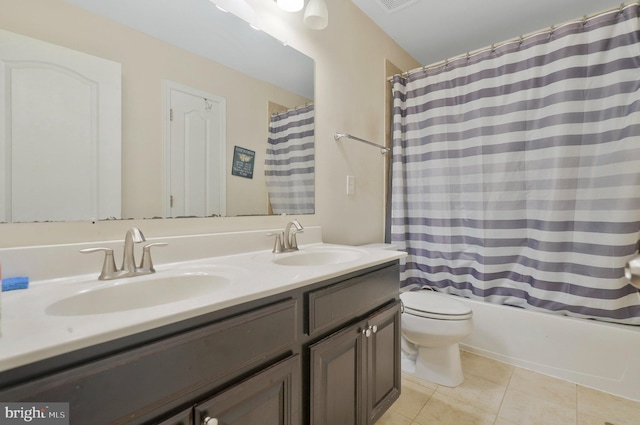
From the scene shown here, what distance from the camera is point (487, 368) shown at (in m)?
1.74

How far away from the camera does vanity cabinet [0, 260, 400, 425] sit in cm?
47

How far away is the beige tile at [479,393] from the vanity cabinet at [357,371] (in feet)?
1.41

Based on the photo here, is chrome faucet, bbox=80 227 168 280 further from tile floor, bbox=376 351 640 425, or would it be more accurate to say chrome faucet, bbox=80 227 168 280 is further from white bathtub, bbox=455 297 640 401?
white bathtub, bbox=455 297 640 401

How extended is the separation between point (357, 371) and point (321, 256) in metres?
0.51

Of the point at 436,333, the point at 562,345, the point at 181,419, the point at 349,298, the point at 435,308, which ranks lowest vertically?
the point at 562,345

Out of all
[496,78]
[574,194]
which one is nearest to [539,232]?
[574,194]

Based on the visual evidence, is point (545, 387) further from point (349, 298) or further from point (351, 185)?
point (351, 185)

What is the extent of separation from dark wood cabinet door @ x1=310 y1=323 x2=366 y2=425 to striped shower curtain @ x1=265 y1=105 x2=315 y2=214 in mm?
690

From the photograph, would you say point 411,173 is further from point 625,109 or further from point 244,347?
point 244,347

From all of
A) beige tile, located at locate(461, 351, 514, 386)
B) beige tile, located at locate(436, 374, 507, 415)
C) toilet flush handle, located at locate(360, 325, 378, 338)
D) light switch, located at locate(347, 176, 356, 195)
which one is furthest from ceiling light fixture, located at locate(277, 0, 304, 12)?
→ beige tile, located at locate(461, 351, 514, 386)

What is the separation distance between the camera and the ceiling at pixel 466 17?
1.83 metres

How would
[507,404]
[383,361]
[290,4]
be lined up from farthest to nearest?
[507,404], [290,4], [383,361]

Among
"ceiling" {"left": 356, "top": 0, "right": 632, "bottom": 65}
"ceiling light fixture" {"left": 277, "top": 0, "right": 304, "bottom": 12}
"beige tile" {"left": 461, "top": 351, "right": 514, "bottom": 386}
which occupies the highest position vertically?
"ceiling" {"left": 356, "top": 0, "right": 632, "bottom": 65}

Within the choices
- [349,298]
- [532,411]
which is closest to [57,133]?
[349,298]
